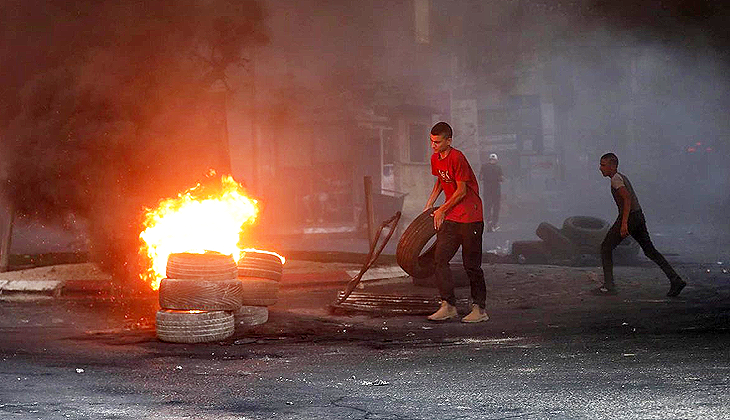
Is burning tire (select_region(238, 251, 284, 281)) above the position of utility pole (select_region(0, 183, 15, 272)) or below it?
below

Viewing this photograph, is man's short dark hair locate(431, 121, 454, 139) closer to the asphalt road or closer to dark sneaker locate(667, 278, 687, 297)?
the asphalt road

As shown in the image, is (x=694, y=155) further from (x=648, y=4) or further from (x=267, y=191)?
(x=267, y=191)

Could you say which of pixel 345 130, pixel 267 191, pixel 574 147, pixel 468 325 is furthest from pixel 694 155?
pixel 468 325

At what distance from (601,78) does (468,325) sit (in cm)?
2431

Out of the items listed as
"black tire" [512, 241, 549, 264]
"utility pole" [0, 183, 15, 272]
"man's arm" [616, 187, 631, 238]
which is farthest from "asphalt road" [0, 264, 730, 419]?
"black tire" [512, 241, 549, 264]

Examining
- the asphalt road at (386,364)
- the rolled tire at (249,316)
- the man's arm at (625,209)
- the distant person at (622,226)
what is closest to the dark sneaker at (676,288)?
the asphalt road at (386,364)

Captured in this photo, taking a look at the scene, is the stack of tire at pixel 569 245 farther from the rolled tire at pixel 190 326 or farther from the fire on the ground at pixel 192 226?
A: the rolled tire at pixel 190 326

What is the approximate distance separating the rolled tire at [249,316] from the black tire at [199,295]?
31 centimetres

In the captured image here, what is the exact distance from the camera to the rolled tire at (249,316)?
25.0ft

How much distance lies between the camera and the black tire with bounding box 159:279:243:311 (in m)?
7.14

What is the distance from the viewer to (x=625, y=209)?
9594 millimetres

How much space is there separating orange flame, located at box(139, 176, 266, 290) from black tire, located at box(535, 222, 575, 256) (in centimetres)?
637

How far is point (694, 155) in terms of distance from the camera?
29688 mm

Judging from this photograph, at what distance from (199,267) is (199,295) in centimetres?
30
